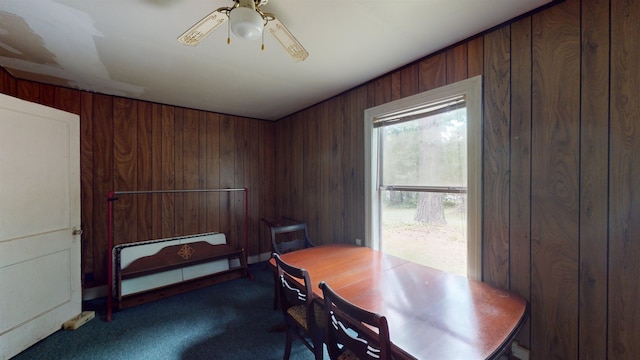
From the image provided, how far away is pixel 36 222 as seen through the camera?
2141mm

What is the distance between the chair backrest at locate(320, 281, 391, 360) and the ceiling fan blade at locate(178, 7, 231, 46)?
1481 millimetres

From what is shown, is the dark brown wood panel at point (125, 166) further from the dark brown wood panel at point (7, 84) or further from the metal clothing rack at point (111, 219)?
the dark brown wood panel at point (7, 84)

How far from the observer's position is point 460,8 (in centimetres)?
146

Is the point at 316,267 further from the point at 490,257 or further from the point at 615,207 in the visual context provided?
the point at 615,207

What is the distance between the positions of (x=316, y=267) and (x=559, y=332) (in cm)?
156

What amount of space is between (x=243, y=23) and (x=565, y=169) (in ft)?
6.43

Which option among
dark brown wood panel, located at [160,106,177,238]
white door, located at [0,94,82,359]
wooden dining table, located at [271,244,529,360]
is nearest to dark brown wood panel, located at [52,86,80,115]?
white door, located at [0,94,82,359]

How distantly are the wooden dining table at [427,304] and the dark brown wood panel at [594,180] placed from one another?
312mm

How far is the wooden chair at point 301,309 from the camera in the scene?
4.78ft

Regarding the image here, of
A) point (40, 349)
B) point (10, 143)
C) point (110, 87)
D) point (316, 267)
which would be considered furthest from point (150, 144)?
point (316, 267)

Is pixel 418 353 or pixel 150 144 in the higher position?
pixel 150 144

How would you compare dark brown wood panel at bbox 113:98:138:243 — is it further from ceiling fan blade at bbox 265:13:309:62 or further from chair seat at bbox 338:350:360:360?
chair seat at bbox 338:350:360:360

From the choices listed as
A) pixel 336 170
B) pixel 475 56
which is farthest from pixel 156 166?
pixel 475 56

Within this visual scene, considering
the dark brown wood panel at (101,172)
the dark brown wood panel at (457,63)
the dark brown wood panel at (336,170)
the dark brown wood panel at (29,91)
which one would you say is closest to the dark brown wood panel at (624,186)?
the dark brown wood panel at (457,63)
